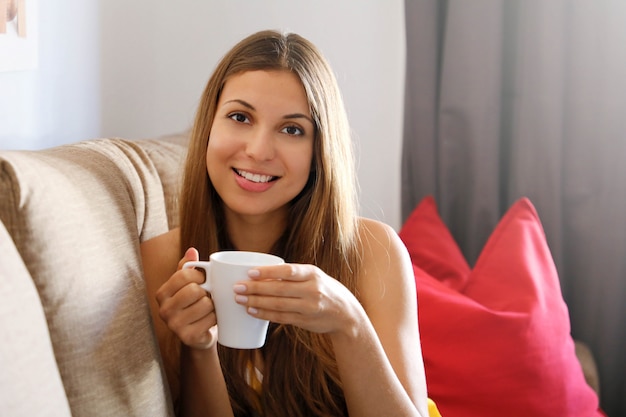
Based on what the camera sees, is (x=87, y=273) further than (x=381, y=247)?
No

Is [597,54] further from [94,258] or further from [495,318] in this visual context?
[94,258]

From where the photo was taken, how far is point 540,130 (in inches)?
78.7

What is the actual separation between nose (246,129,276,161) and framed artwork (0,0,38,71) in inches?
16.1

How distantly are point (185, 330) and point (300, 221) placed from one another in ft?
1.30

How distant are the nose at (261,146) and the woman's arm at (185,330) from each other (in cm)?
23

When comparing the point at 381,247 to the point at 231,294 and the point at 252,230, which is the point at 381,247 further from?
the point at 231,294

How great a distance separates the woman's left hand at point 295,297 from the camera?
90 centimetres

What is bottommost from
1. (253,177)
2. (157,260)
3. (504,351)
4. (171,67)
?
(504,351)

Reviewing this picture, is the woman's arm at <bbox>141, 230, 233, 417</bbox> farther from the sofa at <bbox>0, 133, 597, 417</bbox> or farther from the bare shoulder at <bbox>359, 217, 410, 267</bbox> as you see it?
the bare shoulder at <bbox>359, 217, 410, 267</bbox>

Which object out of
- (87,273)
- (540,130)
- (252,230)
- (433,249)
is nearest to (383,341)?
(252,230)

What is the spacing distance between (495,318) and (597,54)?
0.83m

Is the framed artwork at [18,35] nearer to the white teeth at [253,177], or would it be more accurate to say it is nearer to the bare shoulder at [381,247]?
the white teeth at [253,177]

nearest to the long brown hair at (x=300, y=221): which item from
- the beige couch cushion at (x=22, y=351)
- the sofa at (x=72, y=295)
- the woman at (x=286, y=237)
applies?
the woman at (x=286, y=237)

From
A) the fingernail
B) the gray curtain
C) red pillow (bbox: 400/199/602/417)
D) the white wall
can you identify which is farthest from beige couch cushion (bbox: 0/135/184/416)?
the gray curtain
